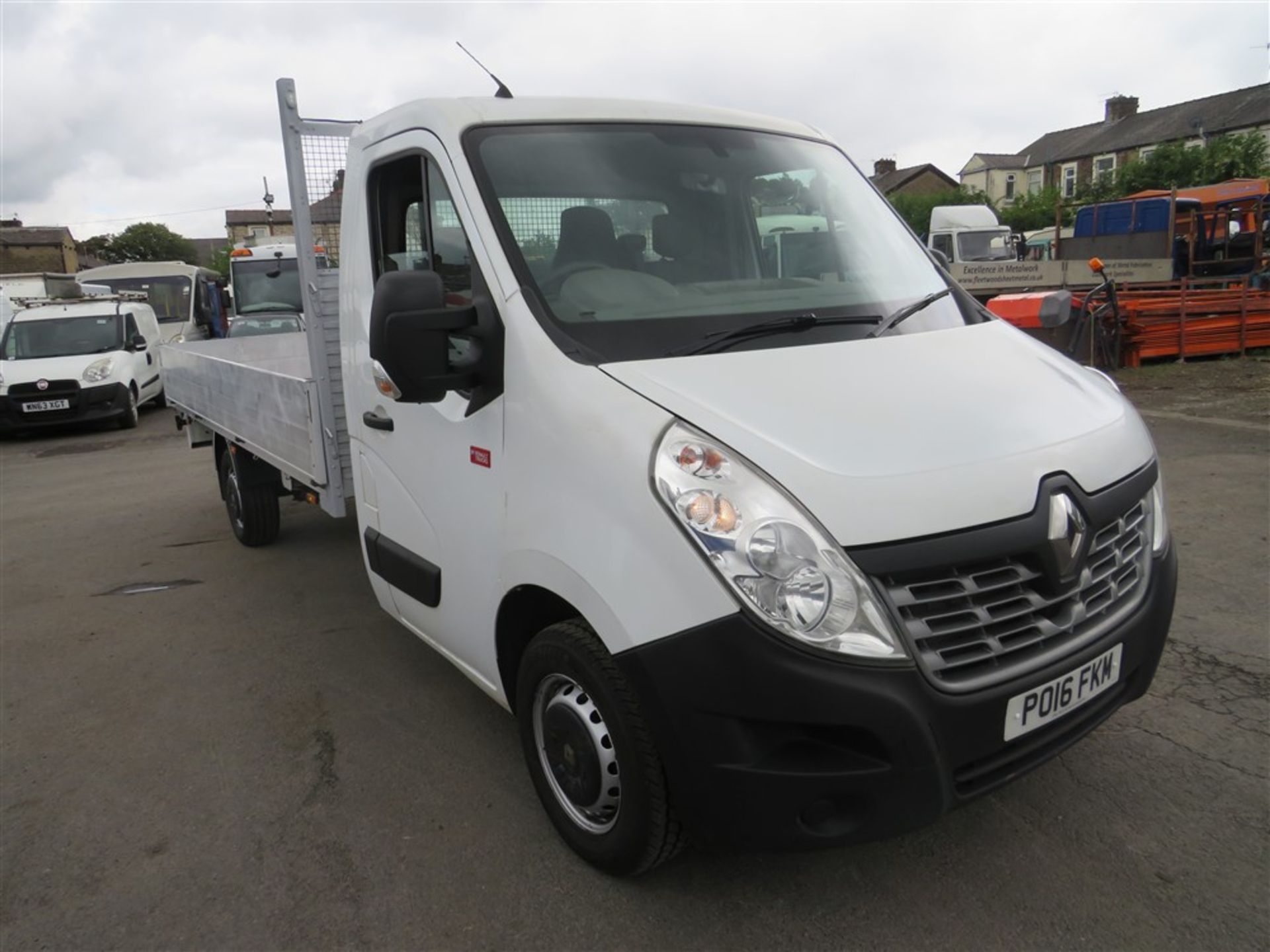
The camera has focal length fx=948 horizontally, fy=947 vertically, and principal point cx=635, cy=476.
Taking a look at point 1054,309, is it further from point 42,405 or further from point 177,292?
point 177,292

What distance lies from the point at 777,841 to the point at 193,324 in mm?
21004

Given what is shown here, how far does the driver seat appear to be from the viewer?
9.43ft

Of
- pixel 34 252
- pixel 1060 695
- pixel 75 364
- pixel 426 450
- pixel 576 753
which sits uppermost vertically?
pixel 34 252

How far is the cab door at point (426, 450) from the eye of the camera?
2.87 m

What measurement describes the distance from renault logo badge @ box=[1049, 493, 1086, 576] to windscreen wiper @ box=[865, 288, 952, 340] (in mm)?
773

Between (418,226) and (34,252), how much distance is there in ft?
260

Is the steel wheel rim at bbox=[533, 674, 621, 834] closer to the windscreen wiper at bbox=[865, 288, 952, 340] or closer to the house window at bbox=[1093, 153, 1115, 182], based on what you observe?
the windscreen wiper at bbox=[865, 288, 952, 340]

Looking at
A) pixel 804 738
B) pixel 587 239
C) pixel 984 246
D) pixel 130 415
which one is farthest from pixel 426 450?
pixel 984 246

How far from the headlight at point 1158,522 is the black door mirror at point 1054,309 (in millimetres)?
1049

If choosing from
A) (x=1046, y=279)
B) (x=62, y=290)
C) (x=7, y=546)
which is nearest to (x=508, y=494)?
(x=7, y=546)

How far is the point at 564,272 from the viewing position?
2809mm

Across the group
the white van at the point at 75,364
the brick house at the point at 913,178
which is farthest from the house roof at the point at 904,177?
the white van at the point at 75,364

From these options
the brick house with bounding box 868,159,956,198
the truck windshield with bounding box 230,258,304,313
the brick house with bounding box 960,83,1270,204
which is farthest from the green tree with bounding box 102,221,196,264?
the truck windshield with bounding box 230,258,304,313

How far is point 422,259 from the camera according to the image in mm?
3293
